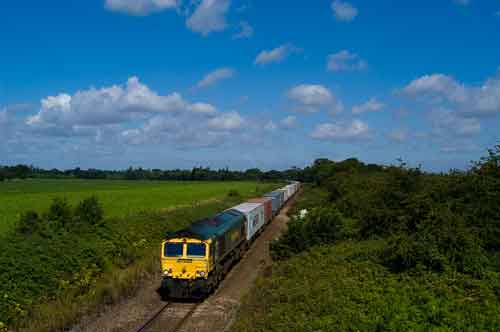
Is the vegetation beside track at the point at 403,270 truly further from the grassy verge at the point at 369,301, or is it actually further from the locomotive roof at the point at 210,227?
the locomotive roof at the point at 210,227

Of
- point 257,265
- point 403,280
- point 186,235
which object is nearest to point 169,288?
point 186,235

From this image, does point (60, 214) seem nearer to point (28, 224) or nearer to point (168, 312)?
point (28, 224)

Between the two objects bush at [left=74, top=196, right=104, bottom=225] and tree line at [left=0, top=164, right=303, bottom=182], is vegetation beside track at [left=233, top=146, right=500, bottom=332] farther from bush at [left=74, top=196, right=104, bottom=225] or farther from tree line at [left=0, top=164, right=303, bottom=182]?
tree line at [left=0, top=164, right=303, bottom=182]

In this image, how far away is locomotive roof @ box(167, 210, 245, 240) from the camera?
18.3m

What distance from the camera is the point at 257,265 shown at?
2516cm

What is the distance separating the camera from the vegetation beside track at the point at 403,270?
10.4 meters

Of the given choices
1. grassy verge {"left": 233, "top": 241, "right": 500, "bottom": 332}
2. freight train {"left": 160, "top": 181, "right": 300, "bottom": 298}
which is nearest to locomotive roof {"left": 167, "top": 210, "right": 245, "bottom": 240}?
freight train {"left": 160, "top": 181, "right": 300, "bottom": 298}

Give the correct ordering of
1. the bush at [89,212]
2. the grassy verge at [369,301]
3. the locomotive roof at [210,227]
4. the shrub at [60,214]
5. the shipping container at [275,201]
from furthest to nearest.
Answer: the shipping container at [275,201] → the bush at [89,212] → the shrub at [60,214] → the locomotive roof at [210,227] → the grassy verge at [369,301]

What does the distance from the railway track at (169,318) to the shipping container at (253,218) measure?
36.1ft

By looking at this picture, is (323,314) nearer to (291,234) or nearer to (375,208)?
(291,234)

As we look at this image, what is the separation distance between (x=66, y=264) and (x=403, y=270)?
49.2ft

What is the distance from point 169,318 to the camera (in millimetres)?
16125

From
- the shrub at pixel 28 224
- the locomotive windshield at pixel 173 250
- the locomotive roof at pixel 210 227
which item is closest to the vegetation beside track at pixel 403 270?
the locomotive roof at pixel 210 227

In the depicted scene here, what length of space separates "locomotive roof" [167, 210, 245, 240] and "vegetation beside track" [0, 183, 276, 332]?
380cm
